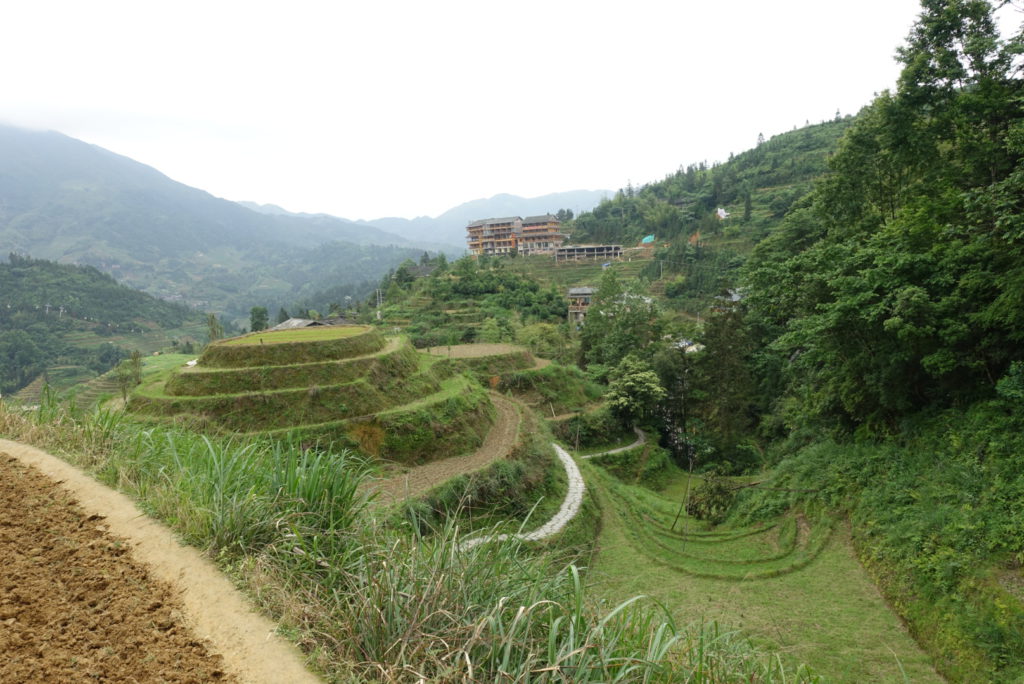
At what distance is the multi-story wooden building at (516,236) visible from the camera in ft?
224

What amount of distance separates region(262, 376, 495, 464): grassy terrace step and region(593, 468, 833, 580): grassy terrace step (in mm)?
6157

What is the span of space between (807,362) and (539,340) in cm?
2115

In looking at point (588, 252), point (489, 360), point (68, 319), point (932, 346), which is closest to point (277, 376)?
point (489, 360)

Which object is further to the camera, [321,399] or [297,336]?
[297,336]

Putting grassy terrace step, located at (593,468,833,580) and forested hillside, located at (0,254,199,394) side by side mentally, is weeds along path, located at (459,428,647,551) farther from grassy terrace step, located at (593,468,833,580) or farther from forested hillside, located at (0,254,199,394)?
forested hillside, located at (0,254,199,394)

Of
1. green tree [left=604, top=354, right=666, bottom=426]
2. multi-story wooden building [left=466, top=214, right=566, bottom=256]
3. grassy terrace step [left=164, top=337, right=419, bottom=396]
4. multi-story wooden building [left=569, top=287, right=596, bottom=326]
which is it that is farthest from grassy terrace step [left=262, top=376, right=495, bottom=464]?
multi-story wooden building [left=466, top=214, right=566, bottom=256]

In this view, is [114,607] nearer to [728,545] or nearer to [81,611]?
[81,611]

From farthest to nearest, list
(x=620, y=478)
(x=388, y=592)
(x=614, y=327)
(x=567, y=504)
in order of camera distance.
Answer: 1. (x=614, y=327)
2. (x=620, y=478)
3. (x=567, y=504)
4. (x=388, y=592)

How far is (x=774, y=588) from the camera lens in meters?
10.8

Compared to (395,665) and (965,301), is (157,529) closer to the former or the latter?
(395,665)

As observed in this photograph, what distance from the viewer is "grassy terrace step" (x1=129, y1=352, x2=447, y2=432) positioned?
1360 centimetres

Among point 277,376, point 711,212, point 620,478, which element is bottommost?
point 620,478

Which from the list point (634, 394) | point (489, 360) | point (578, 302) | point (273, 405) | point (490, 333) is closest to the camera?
point (273, 405)

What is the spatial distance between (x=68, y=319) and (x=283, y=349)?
68.8m
